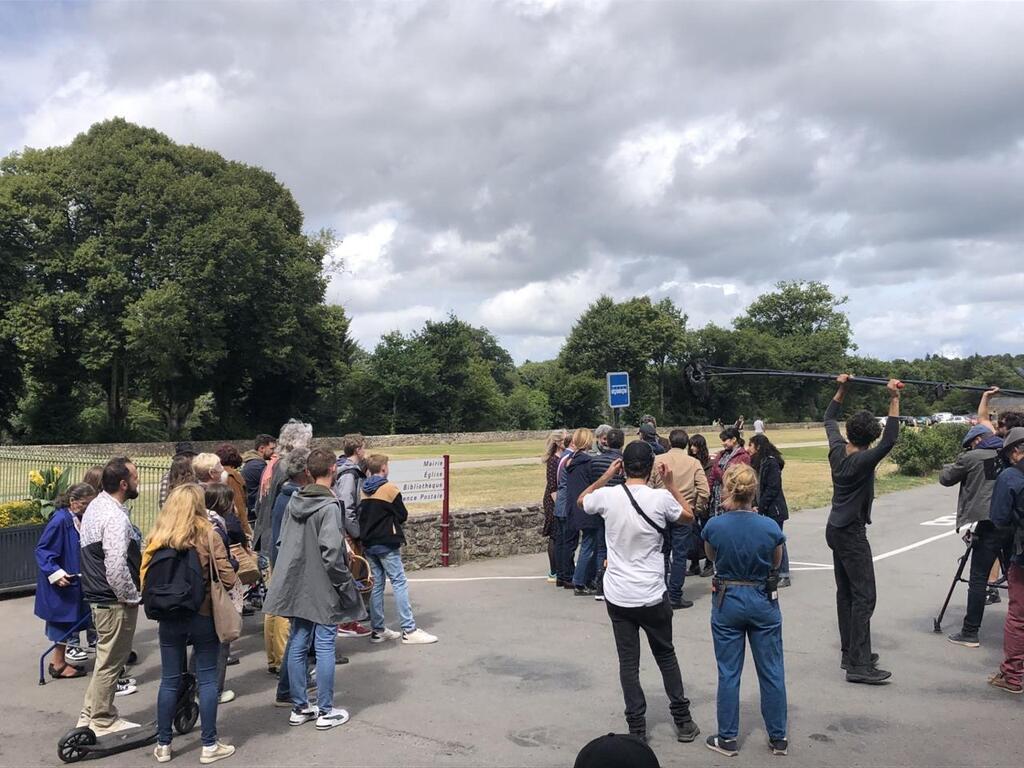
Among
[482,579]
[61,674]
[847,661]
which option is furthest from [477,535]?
[847,661]

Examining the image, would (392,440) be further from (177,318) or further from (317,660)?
(317,660)

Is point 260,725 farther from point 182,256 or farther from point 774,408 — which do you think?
point 774,408

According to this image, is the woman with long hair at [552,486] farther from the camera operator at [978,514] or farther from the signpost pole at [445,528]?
the camera operator at [978,514]

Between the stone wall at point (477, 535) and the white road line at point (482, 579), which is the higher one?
the stone wall at point (477, 535)

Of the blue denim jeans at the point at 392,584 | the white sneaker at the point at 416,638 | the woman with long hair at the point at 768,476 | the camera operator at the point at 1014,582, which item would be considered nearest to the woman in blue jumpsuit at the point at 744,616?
the camera operator at the point at 1014,582

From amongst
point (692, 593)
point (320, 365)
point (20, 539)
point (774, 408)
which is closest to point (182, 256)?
point (320, 365)

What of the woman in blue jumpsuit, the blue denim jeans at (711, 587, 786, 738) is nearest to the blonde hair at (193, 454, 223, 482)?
the woman in blue jumpsuit

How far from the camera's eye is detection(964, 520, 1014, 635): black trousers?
6738 millimetres

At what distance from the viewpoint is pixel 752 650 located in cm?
459

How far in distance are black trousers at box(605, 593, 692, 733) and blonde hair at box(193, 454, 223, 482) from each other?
333 cm

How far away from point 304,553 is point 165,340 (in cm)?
3658

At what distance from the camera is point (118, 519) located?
5031 mm

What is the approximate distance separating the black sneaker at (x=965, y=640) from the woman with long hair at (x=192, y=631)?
6042 millimetres

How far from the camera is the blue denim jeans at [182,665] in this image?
461 cm
